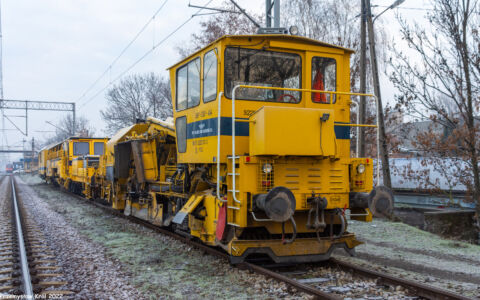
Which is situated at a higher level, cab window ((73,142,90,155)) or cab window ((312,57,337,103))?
cab window ((312,57,337,103))

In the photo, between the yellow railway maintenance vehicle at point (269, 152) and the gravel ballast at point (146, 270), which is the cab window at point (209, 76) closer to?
the yellow railway maintenance vehicle at point (269, 152)

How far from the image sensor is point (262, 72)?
6.42 m

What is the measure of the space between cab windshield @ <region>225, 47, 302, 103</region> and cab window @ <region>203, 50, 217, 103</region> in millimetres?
235

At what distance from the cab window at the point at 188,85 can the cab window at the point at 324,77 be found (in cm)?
188

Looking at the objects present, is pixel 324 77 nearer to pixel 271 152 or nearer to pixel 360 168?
pixel 360 168

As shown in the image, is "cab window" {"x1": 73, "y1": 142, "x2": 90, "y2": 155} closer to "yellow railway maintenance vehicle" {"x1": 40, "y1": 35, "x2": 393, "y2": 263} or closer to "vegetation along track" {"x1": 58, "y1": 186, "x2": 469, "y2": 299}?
"yellow railway maintenance vehicle" {"x1": 40, "y1": 35, "x2": 393, "y2": 263}

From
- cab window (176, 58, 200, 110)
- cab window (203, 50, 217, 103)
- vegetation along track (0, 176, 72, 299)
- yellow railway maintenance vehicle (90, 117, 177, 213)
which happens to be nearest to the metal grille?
cab window (203, 50, 217, 103)

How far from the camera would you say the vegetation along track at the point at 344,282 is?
4.69m

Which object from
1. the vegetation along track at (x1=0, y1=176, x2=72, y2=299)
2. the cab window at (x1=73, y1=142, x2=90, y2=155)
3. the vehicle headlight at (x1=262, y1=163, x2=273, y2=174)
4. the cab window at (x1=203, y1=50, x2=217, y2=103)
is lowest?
the vegetation along track at (x1=0, y1=176, x2=72, y2=299)

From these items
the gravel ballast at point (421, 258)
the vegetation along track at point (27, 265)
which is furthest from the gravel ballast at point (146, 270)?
the gravel ballast at point (421, 258)

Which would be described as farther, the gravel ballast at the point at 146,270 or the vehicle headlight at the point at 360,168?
the vehicle headlight at the point at 360,168

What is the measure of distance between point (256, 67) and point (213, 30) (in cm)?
1623

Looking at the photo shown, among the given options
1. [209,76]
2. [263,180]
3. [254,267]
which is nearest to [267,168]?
[263,180]

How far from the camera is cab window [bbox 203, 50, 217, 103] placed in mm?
6340
